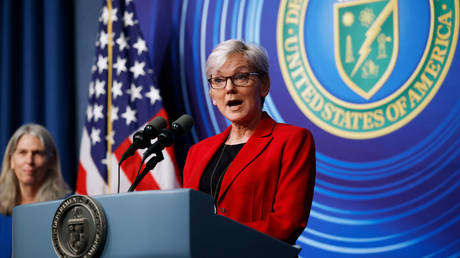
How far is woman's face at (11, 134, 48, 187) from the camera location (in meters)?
3.57

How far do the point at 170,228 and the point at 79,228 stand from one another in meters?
0.28

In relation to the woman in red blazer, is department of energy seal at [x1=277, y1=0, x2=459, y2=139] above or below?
above

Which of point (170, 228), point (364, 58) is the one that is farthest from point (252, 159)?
point (364, 58)

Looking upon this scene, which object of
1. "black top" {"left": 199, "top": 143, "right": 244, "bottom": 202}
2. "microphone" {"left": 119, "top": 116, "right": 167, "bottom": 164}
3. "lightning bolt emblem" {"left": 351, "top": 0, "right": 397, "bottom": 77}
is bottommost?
"black top" {"left": 199, "top": 143, "right": 244, "bottom": 202}

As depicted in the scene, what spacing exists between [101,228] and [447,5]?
2288 millimetres

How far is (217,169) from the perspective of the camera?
81.1 inches

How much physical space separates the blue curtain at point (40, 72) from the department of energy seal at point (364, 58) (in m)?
2.17

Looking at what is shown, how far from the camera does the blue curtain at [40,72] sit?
14.8ft

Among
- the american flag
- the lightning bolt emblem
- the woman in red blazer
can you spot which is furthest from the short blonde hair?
the lightning bolt emblem

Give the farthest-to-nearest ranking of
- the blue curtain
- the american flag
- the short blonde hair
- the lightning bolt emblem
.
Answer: the blue curtain → the american flag → the short blonde hair → the lightning bolt emblem

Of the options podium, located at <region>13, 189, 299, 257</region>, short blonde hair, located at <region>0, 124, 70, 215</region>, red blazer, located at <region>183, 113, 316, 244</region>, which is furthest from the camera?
short blonde hair, located at <region>0, 124, 70, 215</region>

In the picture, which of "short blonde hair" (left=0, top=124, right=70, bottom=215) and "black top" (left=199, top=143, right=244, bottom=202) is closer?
"black top" (left=199, top=143, right=244, bottom=202)

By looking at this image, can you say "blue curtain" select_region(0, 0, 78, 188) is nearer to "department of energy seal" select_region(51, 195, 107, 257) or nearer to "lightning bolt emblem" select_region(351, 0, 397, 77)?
"lightning bolt emblem" select_region(351, 0, 397, 77)

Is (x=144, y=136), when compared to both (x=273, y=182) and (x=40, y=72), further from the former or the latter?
(x=40, y=72)
